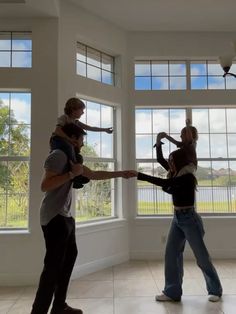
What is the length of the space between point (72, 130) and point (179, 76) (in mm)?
3190

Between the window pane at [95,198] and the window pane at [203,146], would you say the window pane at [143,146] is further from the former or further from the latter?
the window pane at [203,146]

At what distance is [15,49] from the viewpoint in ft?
12.5

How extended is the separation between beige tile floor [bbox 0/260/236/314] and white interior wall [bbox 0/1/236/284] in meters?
0.31

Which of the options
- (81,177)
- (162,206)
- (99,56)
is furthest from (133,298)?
(99,56)

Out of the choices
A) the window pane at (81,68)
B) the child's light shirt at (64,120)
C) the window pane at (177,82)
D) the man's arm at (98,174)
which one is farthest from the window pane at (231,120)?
the child's light shirt at (64,120)

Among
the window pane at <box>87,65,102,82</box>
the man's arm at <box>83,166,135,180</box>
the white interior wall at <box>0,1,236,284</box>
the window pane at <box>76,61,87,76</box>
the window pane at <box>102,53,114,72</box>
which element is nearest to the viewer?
the man's arm at <box>83,166,135,180</box>

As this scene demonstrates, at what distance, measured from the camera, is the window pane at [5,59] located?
3.77 metres

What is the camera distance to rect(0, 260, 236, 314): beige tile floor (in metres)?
2.72

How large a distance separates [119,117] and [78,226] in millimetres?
1760

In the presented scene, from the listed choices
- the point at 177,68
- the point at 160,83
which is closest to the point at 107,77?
the point at 160,83

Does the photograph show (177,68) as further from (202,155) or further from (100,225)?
(100,225)

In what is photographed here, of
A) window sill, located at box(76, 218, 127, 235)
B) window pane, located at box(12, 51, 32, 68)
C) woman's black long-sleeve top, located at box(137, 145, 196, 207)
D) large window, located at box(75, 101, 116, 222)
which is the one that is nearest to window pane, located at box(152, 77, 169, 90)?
large window, located at box(75, 101, 116, 222)

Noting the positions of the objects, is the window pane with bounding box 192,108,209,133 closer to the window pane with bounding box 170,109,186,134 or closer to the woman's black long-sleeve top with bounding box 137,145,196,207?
the window pane with bounding box 170,109,186,134

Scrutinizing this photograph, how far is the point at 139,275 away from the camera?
12.4ft
